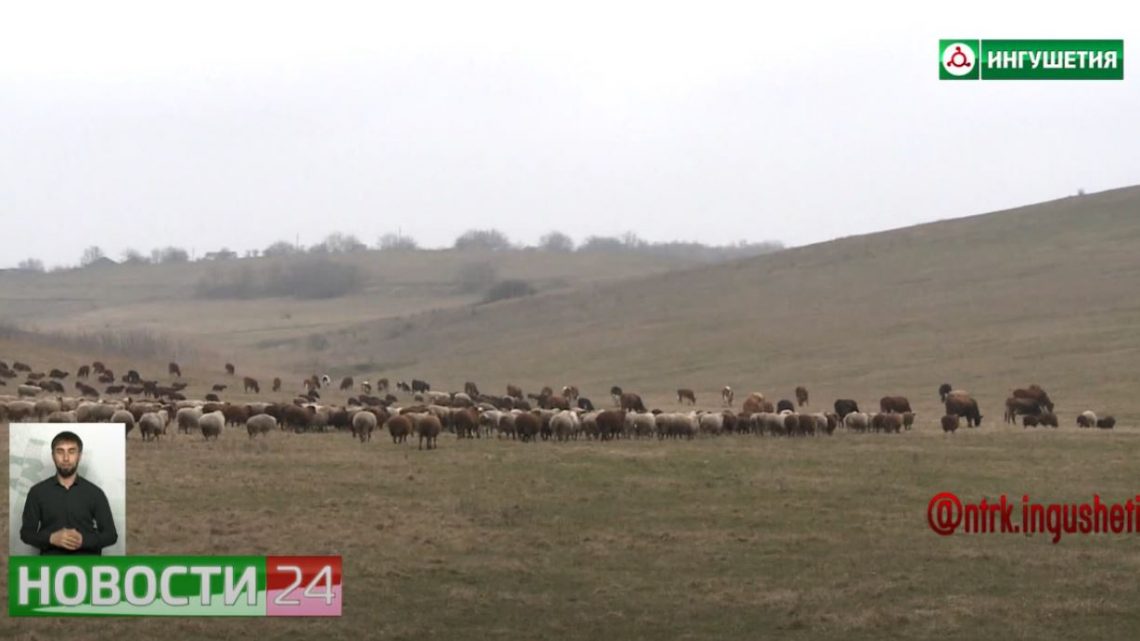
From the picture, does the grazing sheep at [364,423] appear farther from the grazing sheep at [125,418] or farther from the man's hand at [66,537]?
the man's hand at [66,537]

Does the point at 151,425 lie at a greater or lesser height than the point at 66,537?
greater

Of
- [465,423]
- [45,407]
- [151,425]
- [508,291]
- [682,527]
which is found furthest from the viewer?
[508,291]

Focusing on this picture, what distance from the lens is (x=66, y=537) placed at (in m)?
10.3

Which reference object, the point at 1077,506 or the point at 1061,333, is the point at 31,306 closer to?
the point at 1061,333

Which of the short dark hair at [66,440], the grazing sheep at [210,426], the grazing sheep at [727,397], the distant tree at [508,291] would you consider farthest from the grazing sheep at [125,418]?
the distant tree at [508,291]

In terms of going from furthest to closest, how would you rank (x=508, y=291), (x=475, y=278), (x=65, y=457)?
(x=475, y=278) < (x=508, y=291) < (x=65, y=457)

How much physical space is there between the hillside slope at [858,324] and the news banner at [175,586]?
30392 millimetres

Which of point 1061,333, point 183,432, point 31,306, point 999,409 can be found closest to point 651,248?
point 31,306

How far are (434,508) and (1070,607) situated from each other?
361 inches

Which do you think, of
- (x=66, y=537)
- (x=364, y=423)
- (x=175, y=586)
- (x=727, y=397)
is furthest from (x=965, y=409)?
(x=66, y=537)

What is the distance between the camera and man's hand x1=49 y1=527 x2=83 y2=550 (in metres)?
10.3

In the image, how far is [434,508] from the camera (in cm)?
2111

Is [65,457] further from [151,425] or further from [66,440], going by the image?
[151,425]

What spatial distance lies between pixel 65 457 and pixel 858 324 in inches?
2512
